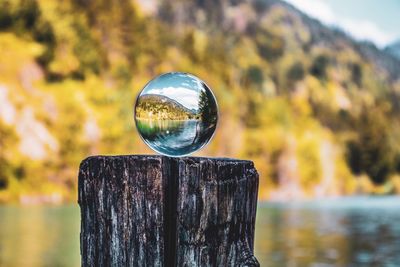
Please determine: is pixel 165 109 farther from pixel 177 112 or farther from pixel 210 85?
pixel 210 85

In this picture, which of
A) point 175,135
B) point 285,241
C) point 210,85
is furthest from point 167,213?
point 210,85

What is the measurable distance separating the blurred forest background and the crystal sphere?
46.4 metres

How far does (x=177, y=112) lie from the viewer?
10.5 ft

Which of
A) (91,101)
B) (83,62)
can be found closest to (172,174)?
(91,101)

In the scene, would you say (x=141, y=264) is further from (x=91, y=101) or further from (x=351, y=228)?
(x=91, y=101)

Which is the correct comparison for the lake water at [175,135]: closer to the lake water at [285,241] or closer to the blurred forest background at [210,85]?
the lake water at [285,241]

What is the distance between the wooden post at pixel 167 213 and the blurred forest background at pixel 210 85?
46.6 m

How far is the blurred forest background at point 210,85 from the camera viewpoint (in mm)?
52531

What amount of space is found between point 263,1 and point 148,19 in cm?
2769

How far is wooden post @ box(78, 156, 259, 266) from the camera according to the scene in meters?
2.95

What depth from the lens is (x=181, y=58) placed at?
73.4m

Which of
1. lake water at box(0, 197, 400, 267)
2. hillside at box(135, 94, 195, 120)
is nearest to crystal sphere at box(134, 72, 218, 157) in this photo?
hillside at box(135, 94, 195, 120)

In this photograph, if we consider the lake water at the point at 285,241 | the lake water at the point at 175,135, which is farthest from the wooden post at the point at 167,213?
the lake water at the point at 285,241

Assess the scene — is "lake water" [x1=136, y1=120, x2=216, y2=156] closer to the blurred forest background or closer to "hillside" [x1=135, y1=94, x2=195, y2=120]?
"hillside" [x1=135, y1=94, x2=195, y2=120]
